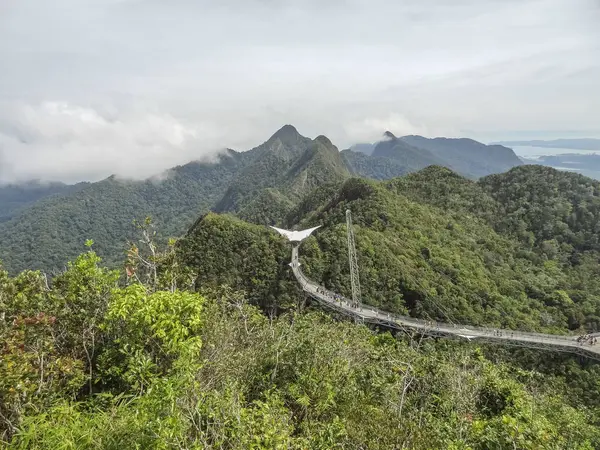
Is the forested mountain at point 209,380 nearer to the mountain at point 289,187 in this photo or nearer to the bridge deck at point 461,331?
the bridge deck at point 461,331

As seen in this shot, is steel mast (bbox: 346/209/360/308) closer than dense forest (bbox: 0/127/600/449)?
No

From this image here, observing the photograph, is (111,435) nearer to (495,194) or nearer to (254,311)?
(254,311)

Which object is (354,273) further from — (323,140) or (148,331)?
(323,140)

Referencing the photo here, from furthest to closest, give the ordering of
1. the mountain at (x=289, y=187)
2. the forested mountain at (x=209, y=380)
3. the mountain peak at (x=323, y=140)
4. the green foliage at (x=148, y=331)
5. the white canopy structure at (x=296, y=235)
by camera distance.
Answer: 1. the mountain peak at (x=323, y=140)
2. the mountain at (x=289, y=187)
3. the white canopy structure at (x=296, y=235)
4. the green foliage at (x=148, y=331)
5. the forested mountain at (x=209, y=380)

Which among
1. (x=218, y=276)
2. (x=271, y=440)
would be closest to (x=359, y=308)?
(x=218, y=276)

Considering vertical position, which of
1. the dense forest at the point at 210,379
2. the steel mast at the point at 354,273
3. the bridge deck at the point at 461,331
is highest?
the dense forest at the point at 210,379

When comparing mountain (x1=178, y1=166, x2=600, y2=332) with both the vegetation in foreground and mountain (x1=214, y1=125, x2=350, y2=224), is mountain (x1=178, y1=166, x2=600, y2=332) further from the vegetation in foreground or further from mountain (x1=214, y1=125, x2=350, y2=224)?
mountain (x1=214, y1=125, x2=350, y2=224)

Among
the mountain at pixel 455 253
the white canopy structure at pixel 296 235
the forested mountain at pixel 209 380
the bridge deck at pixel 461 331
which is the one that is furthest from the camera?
the white canopy structure at pixel 296 235

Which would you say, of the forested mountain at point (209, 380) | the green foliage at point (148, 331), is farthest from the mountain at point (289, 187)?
the green foliage at point (148, 331)

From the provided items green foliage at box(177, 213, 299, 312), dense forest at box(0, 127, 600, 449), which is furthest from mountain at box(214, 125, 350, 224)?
dense forest at box(0, 127, 600, 449)

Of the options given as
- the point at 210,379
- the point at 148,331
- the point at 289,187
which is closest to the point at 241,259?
the point at 210,379
